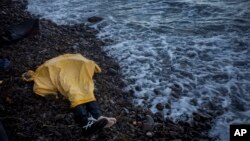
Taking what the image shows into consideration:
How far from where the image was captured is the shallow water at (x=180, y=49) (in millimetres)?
6469

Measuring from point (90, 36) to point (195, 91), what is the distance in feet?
14.3

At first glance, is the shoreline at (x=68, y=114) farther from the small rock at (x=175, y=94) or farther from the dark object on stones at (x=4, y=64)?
the small rock at (x=175, y=94)

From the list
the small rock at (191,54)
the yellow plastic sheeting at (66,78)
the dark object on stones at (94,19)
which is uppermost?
the dark object on stones at (94,19)

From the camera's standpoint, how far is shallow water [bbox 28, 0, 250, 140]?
647 centimetres

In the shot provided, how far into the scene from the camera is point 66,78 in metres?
5.97

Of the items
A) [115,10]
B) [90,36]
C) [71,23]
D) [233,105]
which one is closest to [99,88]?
[233,105]

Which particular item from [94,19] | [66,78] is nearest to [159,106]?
[66,78]

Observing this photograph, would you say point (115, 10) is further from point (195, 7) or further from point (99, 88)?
point (99, 88)

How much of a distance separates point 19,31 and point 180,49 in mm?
4794

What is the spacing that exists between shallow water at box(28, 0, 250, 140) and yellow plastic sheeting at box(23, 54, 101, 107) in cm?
129

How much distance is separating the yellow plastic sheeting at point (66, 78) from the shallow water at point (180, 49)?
4.22 feet

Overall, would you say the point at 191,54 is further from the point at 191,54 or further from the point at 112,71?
Result: the point at 112,71

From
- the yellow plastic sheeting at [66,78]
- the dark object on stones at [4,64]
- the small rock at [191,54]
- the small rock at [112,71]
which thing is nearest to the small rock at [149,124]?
the yellow plastic sheeting at [66,78]

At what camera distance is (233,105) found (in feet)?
20.4
